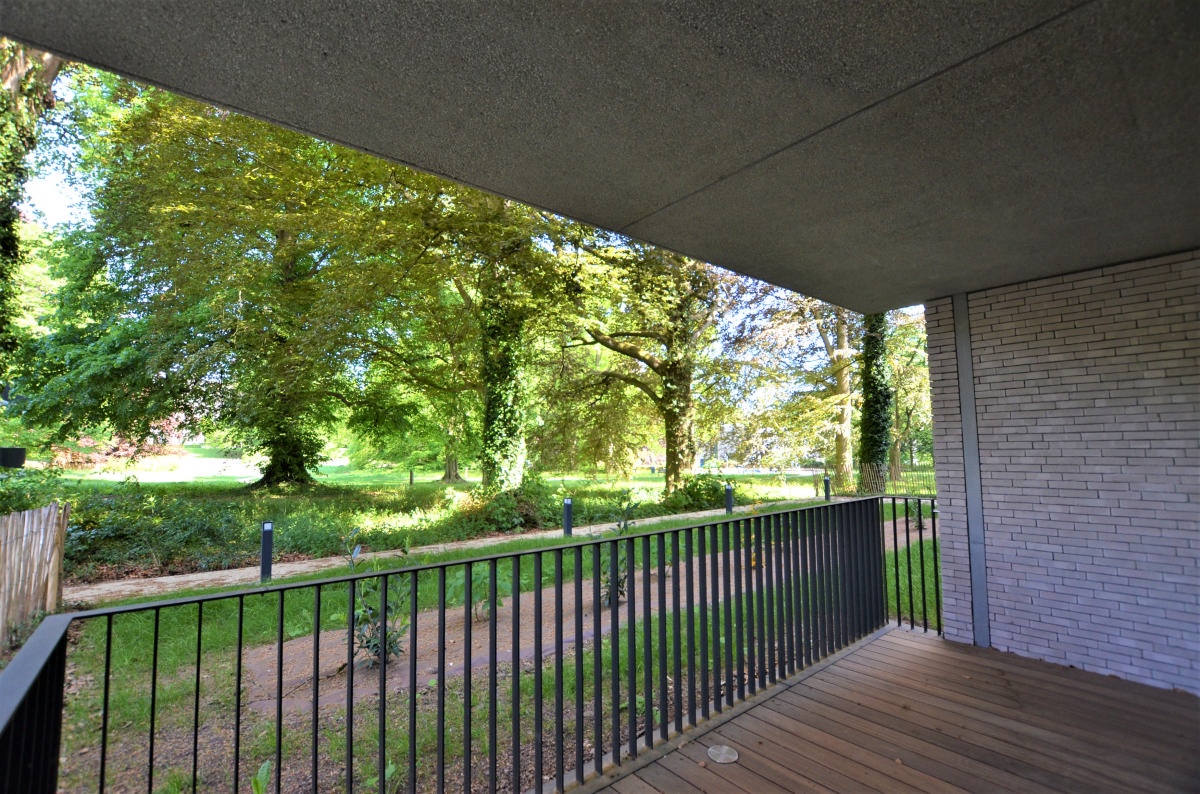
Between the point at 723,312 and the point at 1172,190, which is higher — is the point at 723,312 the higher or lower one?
the higher one

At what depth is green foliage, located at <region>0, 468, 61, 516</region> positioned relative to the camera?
18.1 ft

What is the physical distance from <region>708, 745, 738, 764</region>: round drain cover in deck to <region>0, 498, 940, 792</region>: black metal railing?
19 cm

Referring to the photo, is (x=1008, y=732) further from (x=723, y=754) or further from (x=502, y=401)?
(x=502, y=401)

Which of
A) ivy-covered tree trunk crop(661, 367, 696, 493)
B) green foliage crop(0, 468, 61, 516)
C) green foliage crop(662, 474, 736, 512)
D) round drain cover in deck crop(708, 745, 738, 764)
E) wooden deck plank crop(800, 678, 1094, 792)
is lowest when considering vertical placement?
round drain cover in deck crop(708, 745, 738, 764)

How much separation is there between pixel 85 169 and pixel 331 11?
37.3 ft

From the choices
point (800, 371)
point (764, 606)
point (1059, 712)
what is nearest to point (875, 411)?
point (800, 371)

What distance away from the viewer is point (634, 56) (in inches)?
55.9

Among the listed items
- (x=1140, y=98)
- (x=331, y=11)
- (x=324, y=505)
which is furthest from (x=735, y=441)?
(x=331, y=11)

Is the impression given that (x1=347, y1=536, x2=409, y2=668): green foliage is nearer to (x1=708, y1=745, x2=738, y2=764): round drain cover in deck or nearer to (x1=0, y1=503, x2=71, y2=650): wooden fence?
(x1=708, y1=745, x2=738, y2=764): round drain cover in deck

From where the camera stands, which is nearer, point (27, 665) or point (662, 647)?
point (27, 665)

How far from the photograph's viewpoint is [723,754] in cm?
227

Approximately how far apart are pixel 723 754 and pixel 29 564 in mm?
5282

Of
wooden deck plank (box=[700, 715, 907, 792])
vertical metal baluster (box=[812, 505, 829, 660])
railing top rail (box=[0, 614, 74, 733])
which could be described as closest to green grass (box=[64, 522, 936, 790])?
wooden deck plank (box=[700, 715, 907, 792])

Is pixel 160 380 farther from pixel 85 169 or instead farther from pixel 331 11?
pixel 331 11
